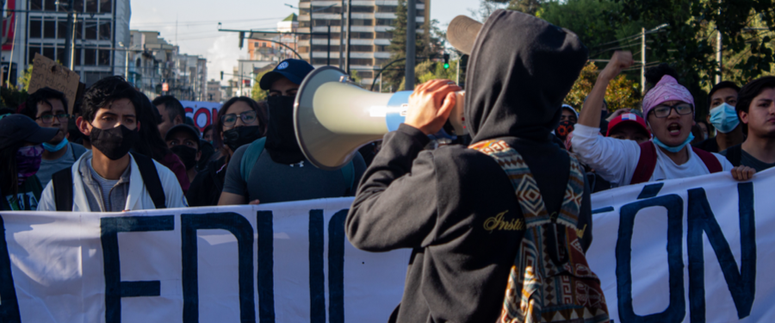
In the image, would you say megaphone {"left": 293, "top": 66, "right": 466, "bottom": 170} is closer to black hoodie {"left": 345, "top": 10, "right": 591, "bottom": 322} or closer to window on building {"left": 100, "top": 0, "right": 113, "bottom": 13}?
black hoodie {"left": 345, "top": 10, "right": 591, "bottom": 322}

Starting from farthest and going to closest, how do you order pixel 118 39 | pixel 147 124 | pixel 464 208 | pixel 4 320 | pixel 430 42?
pixel 430 42, pixel 118 39, pixel 147 124, pixel 4 320, pixel 464 208

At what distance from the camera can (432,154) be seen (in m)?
1.37

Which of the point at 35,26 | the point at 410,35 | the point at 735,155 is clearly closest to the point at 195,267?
the point at 735,155

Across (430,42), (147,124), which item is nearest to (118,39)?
(430,42)

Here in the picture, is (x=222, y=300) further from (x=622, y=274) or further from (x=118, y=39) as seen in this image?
(x=118, y=39)

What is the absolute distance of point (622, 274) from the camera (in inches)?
122

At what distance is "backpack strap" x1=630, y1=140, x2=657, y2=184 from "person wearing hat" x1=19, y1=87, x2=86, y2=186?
3356 mm

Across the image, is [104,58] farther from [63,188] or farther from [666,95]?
[666,95]

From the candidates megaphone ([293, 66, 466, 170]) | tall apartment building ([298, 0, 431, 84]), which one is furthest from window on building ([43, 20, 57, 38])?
megaphone ([293, 66, 466, 170])

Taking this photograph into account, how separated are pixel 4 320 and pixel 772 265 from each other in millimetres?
3666

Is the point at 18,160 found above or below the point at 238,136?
below

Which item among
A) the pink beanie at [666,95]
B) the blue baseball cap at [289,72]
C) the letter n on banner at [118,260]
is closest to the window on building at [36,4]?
the blue baseball cap at [289,72]

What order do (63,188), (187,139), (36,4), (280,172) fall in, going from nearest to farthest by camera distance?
1. (63,188)
2. (280,172)
3. (187,139)
4. (36,4)

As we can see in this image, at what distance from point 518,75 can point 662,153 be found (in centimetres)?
224
